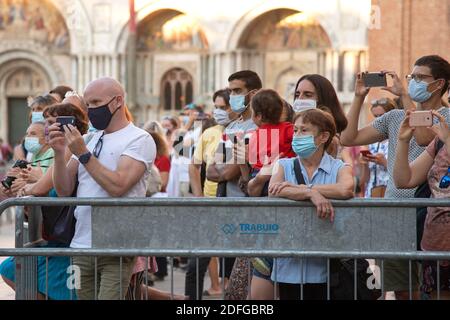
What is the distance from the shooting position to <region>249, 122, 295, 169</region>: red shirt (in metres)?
7.12

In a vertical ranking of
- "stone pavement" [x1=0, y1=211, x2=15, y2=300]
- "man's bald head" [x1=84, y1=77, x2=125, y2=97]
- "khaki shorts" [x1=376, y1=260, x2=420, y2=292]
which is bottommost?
"stone pavement" [x1=0, y1=211, x2=15, y2=300]

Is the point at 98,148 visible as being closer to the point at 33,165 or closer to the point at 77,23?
the point at 33,165

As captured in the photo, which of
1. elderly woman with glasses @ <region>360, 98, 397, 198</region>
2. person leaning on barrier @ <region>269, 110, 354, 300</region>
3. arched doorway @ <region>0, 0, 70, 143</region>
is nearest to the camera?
person leaning on barrier @ <region>269, 110, 354, 300</region>

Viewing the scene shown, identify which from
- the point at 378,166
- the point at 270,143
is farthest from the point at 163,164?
the point at 270,143

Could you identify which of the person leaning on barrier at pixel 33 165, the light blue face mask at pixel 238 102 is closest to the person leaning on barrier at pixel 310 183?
the light blue face mask at pixel 238 102

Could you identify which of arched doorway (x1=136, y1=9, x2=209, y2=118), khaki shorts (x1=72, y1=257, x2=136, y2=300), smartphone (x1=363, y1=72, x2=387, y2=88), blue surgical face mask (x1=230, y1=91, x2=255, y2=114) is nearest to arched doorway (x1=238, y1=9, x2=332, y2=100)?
arched doorway (x1=136, y1=9, x2=209, y2=118)

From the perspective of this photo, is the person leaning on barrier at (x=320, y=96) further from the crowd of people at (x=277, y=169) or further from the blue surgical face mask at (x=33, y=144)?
the blue surgical face mask at (x=33, y=144)

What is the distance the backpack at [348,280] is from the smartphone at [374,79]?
1407 mm

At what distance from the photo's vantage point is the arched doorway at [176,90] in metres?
37.5

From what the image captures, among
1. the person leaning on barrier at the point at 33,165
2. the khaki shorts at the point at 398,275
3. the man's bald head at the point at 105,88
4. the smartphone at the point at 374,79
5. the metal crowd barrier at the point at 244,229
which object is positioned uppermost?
the smartphone at the point at 374,79

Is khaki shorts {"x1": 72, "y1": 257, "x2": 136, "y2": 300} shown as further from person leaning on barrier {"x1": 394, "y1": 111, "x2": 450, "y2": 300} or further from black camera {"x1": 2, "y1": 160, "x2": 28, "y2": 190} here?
person leaning on barrier {"x1": 394, "y1": 111, "x2": 450, "y2": 300}

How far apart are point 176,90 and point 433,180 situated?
31.7 m

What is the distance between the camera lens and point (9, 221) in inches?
808

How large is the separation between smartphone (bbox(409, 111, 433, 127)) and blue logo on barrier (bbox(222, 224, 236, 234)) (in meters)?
1.17
